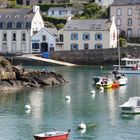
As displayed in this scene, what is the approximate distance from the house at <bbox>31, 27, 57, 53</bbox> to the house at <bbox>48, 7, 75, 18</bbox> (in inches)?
460

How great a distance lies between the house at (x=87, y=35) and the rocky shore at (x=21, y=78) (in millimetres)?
27679

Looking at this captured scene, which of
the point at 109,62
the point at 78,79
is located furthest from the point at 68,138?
the point at 109,62

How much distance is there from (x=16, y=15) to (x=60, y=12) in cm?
1482

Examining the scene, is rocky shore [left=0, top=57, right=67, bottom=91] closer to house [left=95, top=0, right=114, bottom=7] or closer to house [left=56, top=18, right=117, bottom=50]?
house [left=56, top=18, right=117, bottom=50]

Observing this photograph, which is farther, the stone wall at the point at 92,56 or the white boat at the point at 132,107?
the stone wall at the point at 92,56

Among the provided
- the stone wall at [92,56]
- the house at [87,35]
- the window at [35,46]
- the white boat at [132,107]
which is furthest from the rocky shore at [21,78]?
the window at [35,46]

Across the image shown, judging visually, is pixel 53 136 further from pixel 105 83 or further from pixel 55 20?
pixel 55 20

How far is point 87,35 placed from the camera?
297ft

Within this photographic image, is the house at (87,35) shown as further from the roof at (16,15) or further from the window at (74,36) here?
the roof at (16,15)

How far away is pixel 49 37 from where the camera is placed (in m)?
90.6

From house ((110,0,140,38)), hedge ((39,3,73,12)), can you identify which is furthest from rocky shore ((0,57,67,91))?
hedge ((39,3,73,12))

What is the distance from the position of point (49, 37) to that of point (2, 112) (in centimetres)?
4636

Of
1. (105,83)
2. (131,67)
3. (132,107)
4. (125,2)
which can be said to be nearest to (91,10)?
(125,2)

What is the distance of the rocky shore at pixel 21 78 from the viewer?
56109mm
